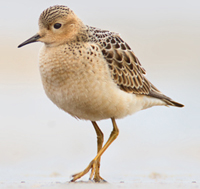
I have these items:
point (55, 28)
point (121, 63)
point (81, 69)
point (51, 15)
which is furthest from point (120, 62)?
point (51, 15)

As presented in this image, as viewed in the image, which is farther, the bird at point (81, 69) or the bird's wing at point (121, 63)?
the bird's wing at point (121, 63)

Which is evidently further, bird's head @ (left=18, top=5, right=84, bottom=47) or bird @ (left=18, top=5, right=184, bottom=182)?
bird's head @ (left=18, top=5, right=84, bottom=47)

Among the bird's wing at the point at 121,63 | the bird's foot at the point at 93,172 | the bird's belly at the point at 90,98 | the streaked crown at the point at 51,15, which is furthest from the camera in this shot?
the bird's wing at the point at 121,63

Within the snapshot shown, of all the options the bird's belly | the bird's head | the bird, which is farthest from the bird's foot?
the bird's head

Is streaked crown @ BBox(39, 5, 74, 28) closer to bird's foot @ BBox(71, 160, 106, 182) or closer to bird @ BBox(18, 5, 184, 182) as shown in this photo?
bird @ BBox(18, 5, 184, 182)

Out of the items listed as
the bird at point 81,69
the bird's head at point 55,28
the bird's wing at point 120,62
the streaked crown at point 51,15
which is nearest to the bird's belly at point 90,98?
the bird at point 81,69

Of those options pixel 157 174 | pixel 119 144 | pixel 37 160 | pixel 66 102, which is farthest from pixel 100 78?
pixel 119 144

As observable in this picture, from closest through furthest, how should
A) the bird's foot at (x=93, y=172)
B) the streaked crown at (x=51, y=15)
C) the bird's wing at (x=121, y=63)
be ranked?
the streaked crown at (x=51, y=15), the bird's foot at (x=93, y=172), the bird's wing at (x=121, y=63)

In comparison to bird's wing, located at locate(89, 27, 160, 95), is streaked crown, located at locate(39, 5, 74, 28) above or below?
above

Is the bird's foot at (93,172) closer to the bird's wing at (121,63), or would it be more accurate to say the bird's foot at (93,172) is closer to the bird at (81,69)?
the bird at (81,69)
